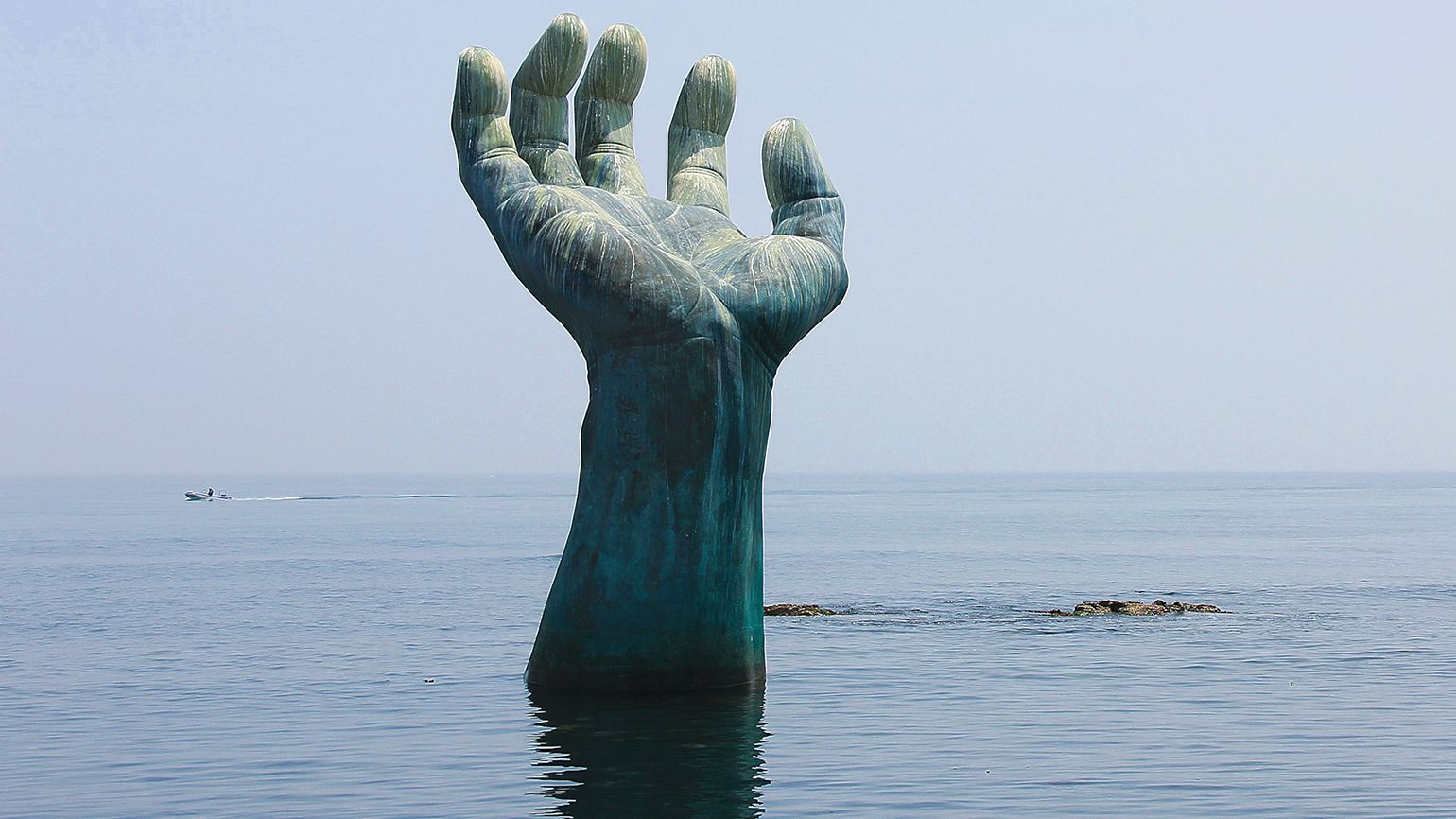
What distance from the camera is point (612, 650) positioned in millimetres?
15953

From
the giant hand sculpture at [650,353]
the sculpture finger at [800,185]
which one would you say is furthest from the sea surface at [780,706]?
the sculpture finger at [800,185]

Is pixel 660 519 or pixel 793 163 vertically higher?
pixel 793 163

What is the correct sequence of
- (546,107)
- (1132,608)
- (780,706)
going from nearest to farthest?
(546,107)
(780,706)
(1132,608)

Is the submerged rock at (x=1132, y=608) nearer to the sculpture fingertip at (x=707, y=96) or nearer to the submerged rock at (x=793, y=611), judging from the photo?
the submerged rock at (x=793, y=611)

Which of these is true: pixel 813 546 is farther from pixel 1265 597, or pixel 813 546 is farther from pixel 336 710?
pixel 336 710

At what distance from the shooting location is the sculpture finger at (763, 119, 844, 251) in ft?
55.3

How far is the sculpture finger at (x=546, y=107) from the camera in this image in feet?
54.5

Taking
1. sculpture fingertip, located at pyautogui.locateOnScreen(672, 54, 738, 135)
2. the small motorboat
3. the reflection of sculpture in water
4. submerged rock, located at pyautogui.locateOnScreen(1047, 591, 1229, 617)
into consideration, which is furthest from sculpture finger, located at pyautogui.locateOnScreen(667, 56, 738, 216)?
the small motorboat

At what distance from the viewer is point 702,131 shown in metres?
17.7

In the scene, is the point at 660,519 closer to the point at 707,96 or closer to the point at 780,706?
the point at 780,706

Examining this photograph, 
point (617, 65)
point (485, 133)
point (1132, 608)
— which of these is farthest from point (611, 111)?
point (1132, 608)

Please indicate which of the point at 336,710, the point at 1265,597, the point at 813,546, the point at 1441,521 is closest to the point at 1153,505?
the point at 1441,521

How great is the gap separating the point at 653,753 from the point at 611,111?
6.37 metres

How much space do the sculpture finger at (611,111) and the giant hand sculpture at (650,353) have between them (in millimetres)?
408
